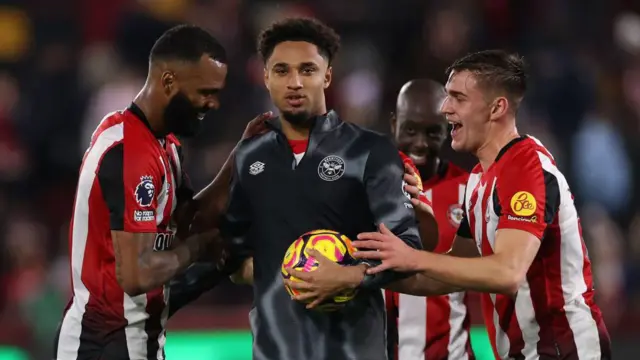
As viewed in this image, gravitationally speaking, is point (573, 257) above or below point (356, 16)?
below

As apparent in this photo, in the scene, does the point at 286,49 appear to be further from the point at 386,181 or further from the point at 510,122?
the point at 510,122

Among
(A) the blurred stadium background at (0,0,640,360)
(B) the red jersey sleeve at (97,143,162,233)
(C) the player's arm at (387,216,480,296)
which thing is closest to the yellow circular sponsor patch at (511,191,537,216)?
(C) the player's arm at (387,216,480,296)

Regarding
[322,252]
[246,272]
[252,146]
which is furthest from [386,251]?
[246,272]

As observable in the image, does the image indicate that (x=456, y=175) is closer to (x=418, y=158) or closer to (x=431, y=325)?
(x=418, y=158)

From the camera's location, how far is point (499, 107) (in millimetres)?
4734

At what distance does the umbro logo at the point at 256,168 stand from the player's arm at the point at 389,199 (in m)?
0.46

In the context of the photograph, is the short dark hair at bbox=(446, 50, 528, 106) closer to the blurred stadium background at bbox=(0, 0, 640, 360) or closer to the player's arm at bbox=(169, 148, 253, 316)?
the player's arm at bbox=(169, 148, 253, 316)

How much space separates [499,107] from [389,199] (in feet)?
2.50

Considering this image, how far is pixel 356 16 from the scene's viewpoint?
10.6 metres

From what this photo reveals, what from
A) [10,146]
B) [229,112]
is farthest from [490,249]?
[10,146]

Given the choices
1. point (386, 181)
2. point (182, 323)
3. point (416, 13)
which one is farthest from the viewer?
point (416, 13)

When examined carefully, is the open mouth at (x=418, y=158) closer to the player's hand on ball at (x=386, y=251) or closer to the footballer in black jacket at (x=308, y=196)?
the footballer in black jacket at (x=308, y=196)

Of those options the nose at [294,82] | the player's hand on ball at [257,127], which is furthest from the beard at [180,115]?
the nose at [294,82]

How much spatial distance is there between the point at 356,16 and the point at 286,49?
6.20 m
